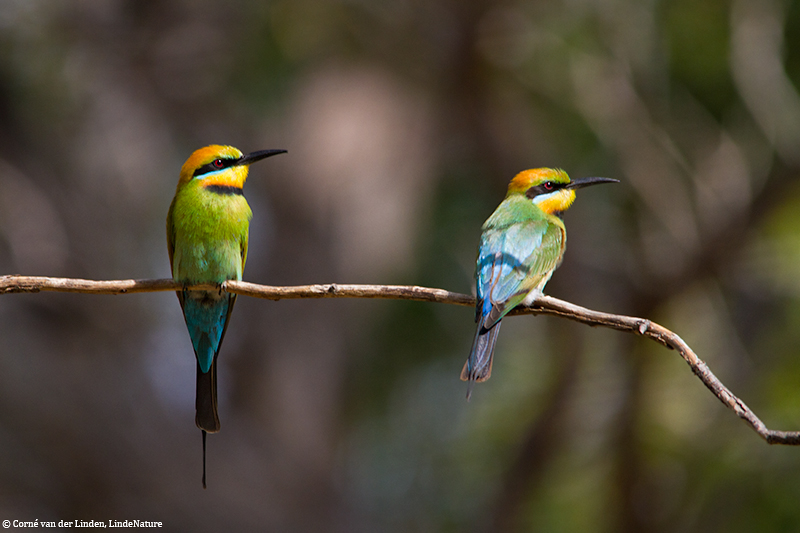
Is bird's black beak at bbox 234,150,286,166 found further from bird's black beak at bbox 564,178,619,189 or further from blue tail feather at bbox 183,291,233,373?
bird's black beak at bbox 564,178,619,189

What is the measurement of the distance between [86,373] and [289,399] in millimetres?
1291

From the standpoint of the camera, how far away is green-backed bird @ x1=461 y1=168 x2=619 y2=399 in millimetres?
2107

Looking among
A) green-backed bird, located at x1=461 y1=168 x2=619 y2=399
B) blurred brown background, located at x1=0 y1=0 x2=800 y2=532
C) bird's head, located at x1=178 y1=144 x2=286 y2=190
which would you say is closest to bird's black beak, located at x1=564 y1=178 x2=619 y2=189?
green-backed bird, located at x1=461 y1=168 x2=619 y2=399

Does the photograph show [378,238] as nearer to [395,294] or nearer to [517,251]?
[517,251]

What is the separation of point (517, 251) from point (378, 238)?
8.89 feet

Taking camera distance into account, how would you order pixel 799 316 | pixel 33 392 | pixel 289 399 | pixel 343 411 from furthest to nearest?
1. pixel 343 411
2. pixel 289 399
3. pixel 799 316
4. pixel 33 392

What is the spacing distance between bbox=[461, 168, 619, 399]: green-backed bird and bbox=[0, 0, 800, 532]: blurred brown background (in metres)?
1.32

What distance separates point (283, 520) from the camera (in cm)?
464

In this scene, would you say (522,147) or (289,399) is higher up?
(522,147)

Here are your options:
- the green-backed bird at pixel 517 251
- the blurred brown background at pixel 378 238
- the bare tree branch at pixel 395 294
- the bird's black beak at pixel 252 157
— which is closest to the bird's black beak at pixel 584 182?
the green-backed bird at pixel 517 251

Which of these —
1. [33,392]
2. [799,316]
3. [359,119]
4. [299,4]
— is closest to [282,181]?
[359,119]

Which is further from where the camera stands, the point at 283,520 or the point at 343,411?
the point at 343,411

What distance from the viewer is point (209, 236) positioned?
2613 mm

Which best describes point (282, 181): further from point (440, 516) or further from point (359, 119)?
point (440, 516)
